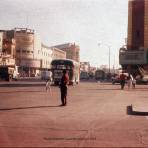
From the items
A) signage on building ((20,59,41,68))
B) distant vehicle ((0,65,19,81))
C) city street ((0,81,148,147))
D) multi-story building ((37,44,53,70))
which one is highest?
multi-story building ((37,44,53,70))

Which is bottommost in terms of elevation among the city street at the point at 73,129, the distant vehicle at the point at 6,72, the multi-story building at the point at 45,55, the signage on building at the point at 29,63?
the city street at the point at 73,129

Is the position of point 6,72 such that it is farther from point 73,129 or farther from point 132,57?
point 73,129

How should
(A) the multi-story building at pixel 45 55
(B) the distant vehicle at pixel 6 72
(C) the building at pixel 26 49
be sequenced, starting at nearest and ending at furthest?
(B) the distant vehicle at pixel 6 72 → (C) the building at pixel 26 49 → (A) the multi-story building at pixel 45 55

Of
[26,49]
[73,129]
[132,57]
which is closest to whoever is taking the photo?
[73,129]

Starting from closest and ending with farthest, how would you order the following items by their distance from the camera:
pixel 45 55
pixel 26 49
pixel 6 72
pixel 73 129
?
pixel 73 129
pixel 6 72
pixel 26 49
pixel 45 55

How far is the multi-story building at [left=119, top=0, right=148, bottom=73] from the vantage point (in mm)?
86750

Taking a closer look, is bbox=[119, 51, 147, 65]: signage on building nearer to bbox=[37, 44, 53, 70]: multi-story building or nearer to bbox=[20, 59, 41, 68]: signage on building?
bbox=[20, 59, 41, 68]: signage on building

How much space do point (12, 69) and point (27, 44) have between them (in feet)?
178

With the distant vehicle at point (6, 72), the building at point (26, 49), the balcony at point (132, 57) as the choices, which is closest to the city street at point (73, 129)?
the distant vehicle at point (6, 72)

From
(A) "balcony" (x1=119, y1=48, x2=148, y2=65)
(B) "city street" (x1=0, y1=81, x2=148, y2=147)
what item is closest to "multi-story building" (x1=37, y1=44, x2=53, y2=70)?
(A) "balcony" (x1=119, y1=48, x2=148, y2=65)

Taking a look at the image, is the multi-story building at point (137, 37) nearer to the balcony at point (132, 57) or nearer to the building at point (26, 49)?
the balcony at point (132, 57)

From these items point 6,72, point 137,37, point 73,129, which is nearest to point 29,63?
point 137,37

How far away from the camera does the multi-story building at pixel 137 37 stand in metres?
86.8

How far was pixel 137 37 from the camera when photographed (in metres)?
89.0
